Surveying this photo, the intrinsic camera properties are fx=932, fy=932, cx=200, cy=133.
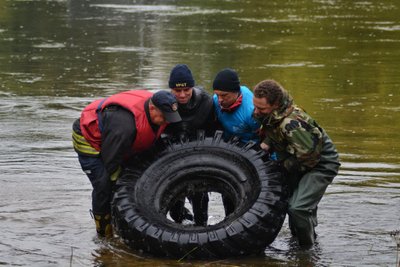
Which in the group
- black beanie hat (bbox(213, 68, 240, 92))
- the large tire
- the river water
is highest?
black beanie hat (bbox(213, 68, 240, 92))

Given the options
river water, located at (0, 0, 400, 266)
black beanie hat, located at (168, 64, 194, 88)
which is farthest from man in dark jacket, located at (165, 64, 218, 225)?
river water, located at (0, 0, 400, 266)

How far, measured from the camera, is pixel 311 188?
7.34 meters

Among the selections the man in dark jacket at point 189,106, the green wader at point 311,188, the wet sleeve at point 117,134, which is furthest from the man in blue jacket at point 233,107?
the wet sleeve at point 117,134

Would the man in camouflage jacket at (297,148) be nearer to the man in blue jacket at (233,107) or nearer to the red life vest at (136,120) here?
the man in blue jacket at (233,107)

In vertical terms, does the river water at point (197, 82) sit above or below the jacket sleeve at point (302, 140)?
below

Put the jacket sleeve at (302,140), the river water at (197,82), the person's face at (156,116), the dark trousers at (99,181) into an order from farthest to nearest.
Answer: the river water at (197,82) → the dark trousers at (99,181) → the person's face at (156,116) → the jacket sleeve at (302,140)

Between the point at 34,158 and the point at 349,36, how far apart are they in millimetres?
13987

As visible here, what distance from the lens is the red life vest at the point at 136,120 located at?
292 inches

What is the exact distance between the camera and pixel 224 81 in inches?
295

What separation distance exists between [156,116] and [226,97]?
2.04 ft

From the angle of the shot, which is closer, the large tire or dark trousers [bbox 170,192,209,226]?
the large tire

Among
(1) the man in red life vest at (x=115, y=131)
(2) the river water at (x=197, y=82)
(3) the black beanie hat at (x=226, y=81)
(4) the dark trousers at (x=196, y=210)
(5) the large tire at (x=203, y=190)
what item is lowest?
(2) the river water at (x=197, y=82)

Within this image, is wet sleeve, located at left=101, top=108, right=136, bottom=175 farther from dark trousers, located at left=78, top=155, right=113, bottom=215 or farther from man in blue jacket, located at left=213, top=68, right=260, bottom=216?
man in blue jacket, located at left=213, top=68, right=260, bottom=216

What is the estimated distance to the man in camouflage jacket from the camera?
710 cm
